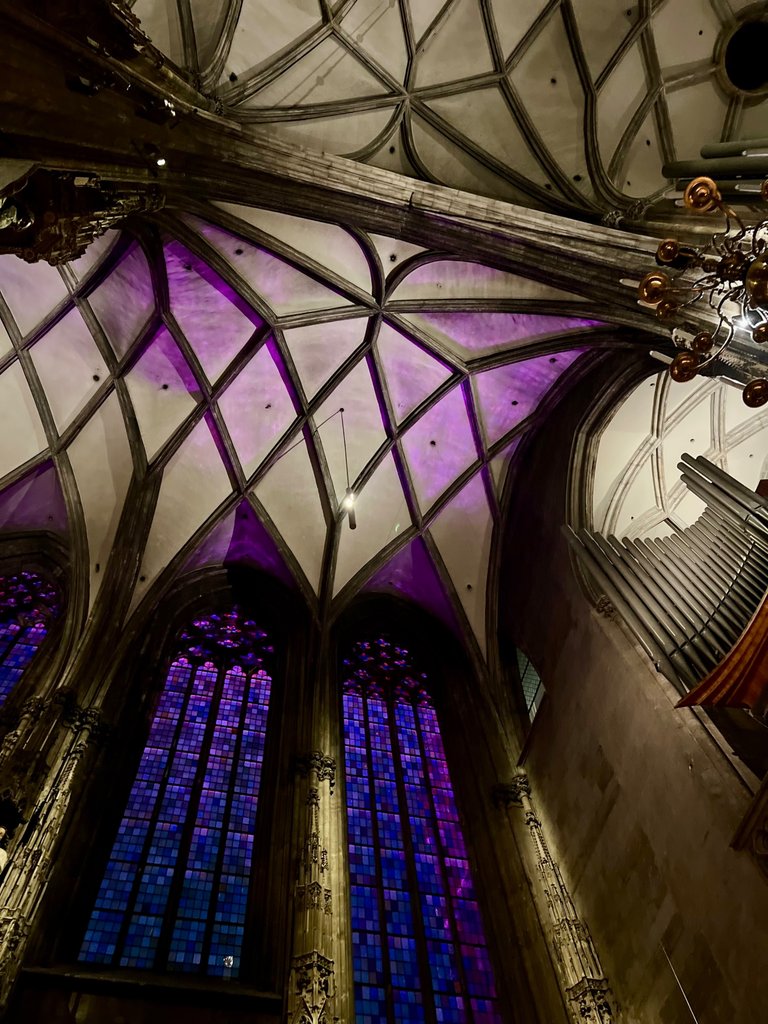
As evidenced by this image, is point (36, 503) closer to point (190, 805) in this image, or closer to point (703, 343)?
point (190, 805)

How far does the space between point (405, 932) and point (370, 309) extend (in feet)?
29.6

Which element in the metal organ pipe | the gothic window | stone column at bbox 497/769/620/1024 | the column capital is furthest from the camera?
the gothic window

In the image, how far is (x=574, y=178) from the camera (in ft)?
37.4

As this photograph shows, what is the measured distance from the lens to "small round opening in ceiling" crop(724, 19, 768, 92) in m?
10.6

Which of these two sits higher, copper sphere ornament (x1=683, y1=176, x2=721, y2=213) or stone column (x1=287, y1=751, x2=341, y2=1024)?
copper sphere ornament (x1=683, y1=176, x2=721, y2=213)

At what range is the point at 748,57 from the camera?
10.8 metres

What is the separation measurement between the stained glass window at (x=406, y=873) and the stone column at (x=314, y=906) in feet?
2.05

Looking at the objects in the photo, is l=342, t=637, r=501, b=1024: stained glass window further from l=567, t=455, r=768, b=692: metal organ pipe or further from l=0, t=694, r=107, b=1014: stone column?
l=567, t=455, r=768, b=692: metal organ pipe

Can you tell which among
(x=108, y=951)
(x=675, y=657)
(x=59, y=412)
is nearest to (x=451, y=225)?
(x=675, y=657)

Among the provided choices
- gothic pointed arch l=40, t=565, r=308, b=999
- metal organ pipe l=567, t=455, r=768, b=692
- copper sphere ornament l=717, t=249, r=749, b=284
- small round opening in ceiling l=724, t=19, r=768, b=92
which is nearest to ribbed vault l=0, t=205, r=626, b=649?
gothic pointed arch l=40, t=565, r=308, b=999

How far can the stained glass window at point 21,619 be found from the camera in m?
10.1

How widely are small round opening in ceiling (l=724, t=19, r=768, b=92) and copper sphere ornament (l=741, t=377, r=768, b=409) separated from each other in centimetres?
786

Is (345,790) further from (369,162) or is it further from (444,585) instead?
(369,162)

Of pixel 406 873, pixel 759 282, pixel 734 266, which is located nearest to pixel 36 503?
pixel 406 873
